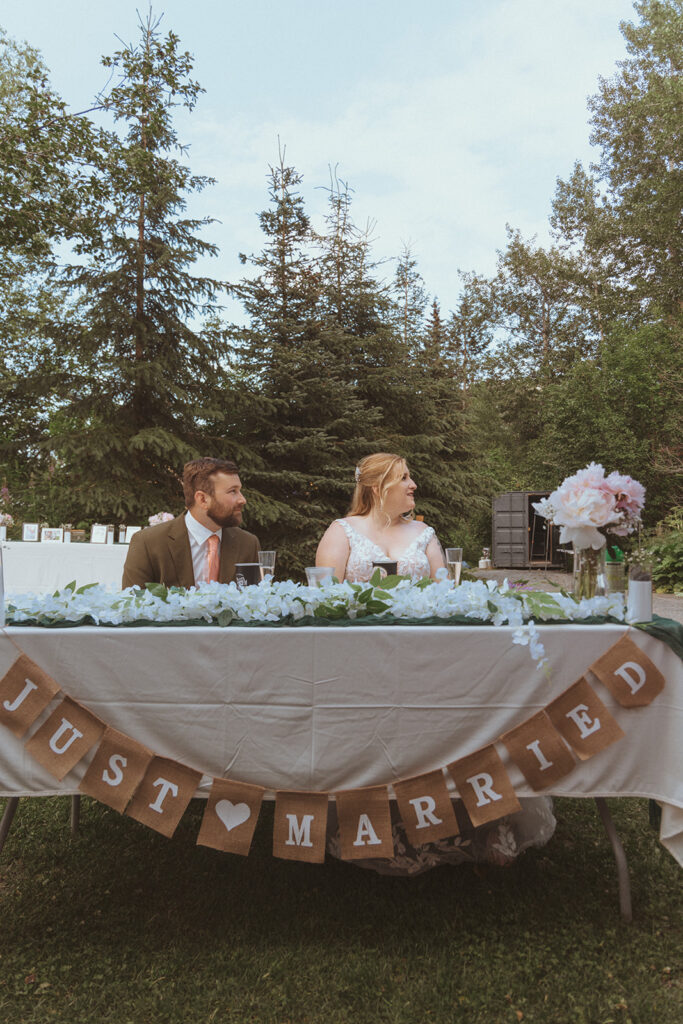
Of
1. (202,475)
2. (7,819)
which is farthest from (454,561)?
(7,819)

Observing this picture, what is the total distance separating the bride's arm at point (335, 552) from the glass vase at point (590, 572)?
1.36m

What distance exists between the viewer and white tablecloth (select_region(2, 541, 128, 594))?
7.36 meters

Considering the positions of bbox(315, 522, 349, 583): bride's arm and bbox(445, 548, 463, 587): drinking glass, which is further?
bbox(315, 522, 349, 583): bride's arm

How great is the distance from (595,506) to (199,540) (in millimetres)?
2087

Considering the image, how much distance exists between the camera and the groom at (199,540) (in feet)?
11.5

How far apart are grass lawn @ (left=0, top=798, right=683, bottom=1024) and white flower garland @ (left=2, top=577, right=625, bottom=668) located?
3.10 feet

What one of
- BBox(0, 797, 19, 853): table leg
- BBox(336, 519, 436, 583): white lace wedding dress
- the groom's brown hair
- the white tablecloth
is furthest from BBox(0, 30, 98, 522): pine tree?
BBox(0, 797, 19, 853): table leg

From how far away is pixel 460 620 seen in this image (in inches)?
83.4

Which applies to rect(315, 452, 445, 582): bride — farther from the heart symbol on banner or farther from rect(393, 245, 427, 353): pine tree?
rect(393, 245, 427, 353): pine tree

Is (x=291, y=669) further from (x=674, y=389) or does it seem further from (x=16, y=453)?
(x=674, y=389)

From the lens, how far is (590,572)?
2338 mm

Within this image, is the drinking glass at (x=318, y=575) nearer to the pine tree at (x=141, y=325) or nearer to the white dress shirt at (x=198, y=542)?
the white dress shirt at (x=198, y=542)

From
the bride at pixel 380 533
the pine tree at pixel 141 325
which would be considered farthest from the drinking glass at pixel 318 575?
the pine tree at pixel 141 325

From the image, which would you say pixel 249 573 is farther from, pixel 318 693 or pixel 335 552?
pixel 335 552
